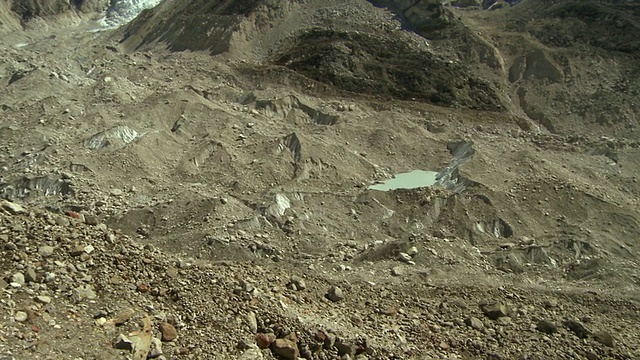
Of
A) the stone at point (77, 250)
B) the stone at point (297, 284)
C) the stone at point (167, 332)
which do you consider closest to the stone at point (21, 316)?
the stone at point (77, 250)

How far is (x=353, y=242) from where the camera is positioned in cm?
1606

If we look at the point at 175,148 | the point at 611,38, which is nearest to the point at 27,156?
the point at 175,148

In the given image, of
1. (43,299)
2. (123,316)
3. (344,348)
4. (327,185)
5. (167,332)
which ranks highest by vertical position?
(43,299)

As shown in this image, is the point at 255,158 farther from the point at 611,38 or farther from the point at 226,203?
the point at 611,38

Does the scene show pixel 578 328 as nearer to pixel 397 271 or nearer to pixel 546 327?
pixel 546 327

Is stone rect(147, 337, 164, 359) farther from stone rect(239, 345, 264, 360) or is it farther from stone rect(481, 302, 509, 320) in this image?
stone rect(481, 302, 509, 320)

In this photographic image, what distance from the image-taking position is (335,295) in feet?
38.1

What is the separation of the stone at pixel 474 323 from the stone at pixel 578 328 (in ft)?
6.10

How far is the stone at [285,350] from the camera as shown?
353 inches

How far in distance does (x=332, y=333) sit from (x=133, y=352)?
3127 mm

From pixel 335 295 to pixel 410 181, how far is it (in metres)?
9.25

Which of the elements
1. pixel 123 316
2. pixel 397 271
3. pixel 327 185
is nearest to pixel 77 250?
pixel 123 316

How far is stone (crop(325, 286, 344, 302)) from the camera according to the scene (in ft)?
38.1

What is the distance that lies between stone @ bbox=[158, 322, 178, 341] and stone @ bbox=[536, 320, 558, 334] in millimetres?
7032
